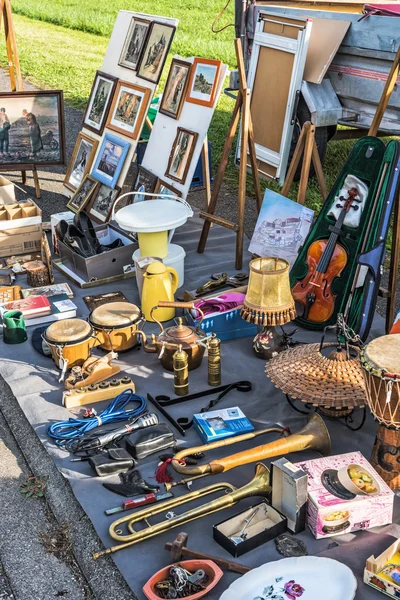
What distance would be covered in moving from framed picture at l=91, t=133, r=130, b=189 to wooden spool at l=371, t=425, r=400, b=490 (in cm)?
378

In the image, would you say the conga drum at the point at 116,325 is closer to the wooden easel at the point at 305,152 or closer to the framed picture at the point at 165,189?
the framed picture at the point at 165,189

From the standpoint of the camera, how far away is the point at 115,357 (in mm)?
4555

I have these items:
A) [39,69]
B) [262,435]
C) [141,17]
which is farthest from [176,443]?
[39,69]

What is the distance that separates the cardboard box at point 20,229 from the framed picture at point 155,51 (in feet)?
5.19

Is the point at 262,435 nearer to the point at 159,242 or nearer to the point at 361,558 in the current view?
the point at 361,558

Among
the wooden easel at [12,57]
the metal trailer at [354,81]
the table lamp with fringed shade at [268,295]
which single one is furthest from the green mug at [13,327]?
the metal trailer at [354,81]

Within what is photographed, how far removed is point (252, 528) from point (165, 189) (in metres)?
3.42

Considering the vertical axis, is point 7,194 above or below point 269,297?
below

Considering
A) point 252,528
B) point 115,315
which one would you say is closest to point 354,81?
point 115,315

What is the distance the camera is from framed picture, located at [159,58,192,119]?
6.09 meters

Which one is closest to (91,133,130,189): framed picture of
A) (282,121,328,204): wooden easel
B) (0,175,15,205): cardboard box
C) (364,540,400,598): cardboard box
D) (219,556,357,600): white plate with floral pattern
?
(0,175,15,205): cardboard box

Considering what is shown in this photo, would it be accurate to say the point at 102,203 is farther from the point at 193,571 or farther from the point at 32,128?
the point at 193,571

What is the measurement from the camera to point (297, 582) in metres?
3.09

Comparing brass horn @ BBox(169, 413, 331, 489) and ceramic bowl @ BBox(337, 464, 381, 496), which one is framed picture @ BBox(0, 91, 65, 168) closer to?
brass horn @ BBox(169, 413, 331, 489)
